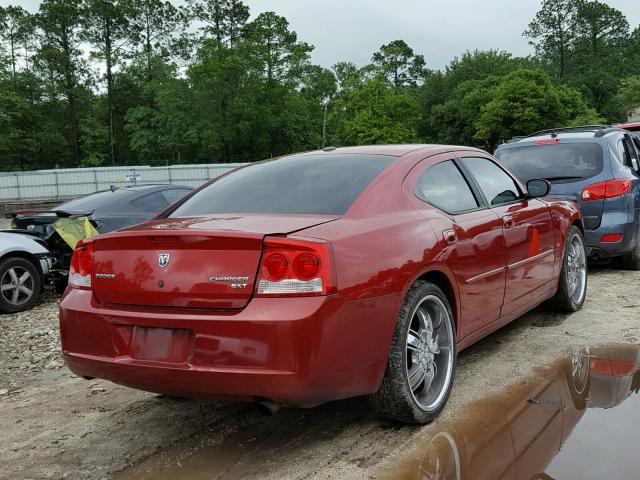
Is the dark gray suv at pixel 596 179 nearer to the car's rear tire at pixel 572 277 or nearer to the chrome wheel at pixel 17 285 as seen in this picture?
the car's rear tire at pixel 572 277

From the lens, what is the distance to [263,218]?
3.37 meters

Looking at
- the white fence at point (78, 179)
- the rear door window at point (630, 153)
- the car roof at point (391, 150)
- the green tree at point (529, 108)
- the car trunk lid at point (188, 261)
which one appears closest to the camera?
the car trunk lid at point (188, 261)

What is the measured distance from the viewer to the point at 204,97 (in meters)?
61.8

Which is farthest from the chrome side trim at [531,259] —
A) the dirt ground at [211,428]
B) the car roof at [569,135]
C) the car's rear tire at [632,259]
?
the car's rear tire at [632,259]

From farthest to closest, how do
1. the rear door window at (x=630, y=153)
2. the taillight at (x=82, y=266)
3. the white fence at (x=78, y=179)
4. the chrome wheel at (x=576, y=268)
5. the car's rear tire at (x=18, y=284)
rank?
1. the white fence at (x=78, y=179)
2. the rear door window at (x=630, y=153)
3. the car's rear tire at (x=18, y=284)
4. the chrome wheel at (x=576, y=268)
5. the taillight at (x=82, y=266)

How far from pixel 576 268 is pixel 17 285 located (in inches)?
244

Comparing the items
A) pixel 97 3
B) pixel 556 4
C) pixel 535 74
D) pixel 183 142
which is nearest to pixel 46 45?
pixel 97 3

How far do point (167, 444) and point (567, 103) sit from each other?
204 ft

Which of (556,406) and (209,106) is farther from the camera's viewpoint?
(209,106)

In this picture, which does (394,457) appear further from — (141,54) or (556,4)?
(556,4)

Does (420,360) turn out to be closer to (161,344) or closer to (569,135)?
(161,344)

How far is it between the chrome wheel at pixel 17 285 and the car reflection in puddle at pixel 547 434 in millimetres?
5924

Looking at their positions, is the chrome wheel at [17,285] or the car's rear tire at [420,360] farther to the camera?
the chrome wheel at [17,285]

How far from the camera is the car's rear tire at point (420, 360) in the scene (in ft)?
10.7
